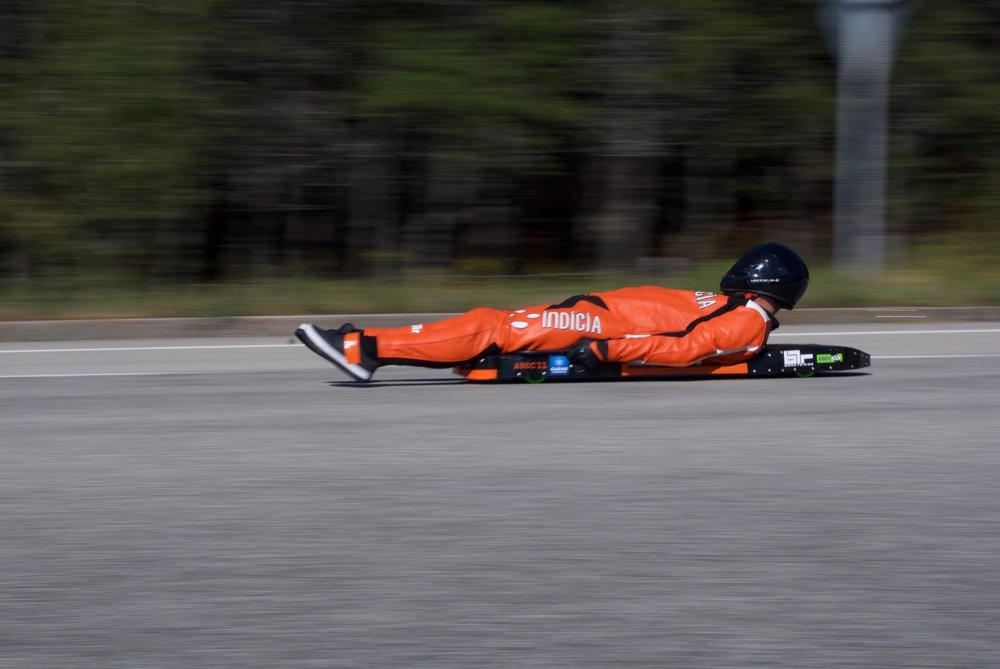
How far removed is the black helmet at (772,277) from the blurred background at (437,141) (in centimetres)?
506

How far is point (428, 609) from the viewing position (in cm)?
346

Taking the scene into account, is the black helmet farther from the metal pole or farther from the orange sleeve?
the metal pole

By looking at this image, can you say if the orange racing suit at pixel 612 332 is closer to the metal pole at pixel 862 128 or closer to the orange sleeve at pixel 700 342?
the orange sleeve at pixel 700 342

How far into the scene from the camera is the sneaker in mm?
6754

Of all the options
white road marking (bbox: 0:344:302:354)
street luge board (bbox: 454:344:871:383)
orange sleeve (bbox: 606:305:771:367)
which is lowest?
white road marking (bbox: 0:344:302:354)

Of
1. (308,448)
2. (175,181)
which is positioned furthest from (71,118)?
(308,448)

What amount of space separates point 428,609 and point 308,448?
2163 millimetres

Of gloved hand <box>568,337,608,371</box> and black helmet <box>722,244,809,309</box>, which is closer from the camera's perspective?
gloved hand <box>568,337,608,371</box>

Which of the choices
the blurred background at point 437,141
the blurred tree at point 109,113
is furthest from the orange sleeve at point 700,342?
the blurred tree at point 109,113

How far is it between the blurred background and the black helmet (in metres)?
5.06

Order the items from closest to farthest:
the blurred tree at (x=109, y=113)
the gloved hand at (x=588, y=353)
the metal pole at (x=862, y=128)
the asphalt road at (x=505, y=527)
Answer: the asphalt road at (x=505, y=527) < the gloved hand at (x=588, y=353) < the metal pole at (x=862, y=128) < the blurred tree at (x=109, y=113)

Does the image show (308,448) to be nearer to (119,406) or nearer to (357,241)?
(119,406)

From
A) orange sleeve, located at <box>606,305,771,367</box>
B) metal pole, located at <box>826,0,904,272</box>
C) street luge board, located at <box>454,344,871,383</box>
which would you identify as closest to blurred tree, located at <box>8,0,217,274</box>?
metal pole, located at <box>826,0,904,272</box>

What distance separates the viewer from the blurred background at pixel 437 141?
14172 millimetres
